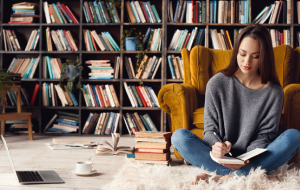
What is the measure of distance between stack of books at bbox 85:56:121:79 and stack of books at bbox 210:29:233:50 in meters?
1.14

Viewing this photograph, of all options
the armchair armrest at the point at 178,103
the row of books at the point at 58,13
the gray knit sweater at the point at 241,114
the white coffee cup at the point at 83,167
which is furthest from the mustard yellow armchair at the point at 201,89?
the row of books at the point at 58,13

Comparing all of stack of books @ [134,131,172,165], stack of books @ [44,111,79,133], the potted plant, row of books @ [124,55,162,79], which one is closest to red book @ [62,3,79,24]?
the potted plant

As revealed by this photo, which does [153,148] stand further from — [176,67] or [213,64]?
[176,67]

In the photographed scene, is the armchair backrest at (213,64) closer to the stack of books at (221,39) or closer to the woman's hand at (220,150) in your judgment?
the stack of books at (221,39)

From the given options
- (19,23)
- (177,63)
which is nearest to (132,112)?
(177,63)

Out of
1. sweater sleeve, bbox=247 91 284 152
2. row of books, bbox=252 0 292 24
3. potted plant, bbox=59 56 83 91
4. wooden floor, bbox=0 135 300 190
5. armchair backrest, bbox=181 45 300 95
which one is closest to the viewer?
wooden floor, bbox=0 135 300 190

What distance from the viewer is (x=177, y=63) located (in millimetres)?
3428

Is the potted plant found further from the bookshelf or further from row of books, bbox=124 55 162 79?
row of books, bbox=124 55 162 79

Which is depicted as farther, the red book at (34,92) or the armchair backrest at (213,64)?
the red book at (34,92)

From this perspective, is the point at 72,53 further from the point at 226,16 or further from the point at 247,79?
the point at 247,79

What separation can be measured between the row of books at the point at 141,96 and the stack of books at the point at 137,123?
0.14 meters

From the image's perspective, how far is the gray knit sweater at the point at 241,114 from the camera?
164 cm

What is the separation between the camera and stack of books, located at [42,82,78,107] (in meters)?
3.48

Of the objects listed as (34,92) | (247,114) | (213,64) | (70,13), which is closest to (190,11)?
(213,64)
